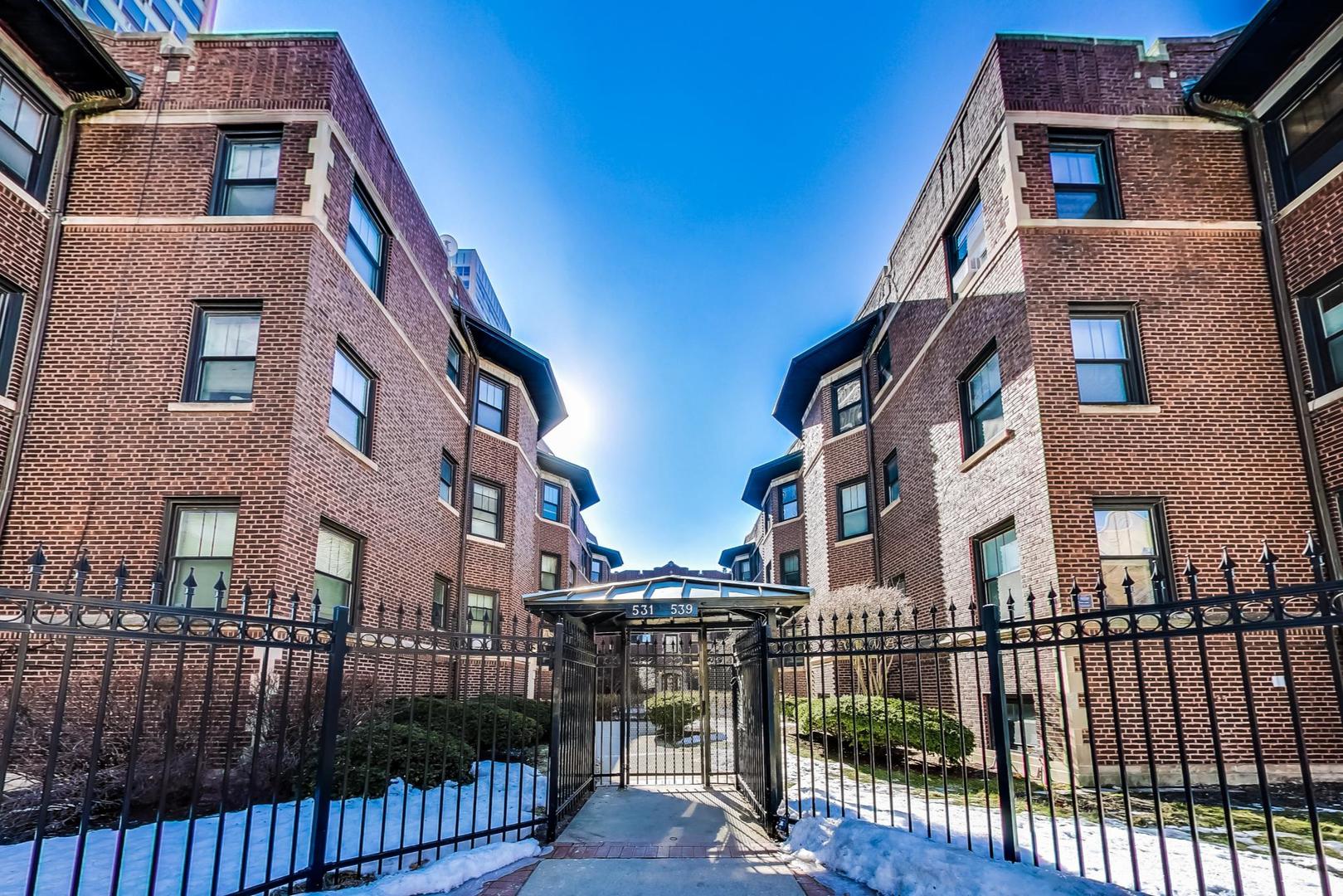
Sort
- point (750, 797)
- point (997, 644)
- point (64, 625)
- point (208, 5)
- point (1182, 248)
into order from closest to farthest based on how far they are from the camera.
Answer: point (64, 625), point (997, 644), point (750, 797), point (1182, 248), point (208, 5)

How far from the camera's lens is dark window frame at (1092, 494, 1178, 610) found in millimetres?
10211

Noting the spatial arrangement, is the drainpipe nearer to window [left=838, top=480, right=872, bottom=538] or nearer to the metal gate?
the metal gate

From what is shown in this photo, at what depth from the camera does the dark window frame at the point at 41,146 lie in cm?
1035

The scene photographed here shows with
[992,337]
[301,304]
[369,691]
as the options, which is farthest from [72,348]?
[992,337]

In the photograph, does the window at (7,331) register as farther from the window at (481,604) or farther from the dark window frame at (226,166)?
the window at (481,604)

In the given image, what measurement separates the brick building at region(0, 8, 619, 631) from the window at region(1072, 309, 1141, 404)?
884 centimetres

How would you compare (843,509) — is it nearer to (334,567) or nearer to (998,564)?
(998,564)

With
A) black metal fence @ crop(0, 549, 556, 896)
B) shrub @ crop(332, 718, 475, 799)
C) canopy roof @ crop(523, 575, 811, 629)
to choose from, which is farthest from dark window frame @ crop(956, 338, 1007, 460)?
shrub @ crop(332, 718, 475, 799)

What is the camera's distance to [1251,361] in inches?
425

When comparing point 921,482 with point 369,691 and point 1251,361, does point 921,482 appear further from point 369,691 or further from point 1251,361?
point 369,691

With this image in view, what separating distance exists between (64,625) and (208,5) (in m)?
73.3

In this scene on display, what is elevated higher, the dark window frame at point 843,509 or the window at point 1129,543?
the dark window frame at point 843,509

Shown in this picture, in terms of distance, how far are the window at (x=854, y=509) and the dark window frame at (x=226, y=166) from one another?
14420mm

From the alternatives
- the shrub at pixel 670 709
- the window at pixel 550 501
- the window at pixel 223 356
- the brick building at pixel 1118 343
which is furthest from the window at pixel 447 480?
the brick building at pixel 1118 343
